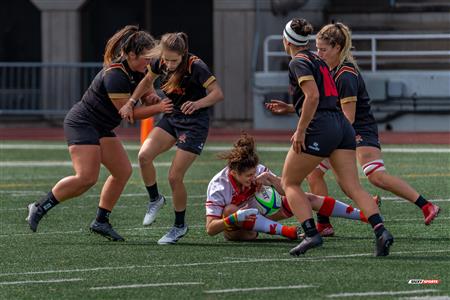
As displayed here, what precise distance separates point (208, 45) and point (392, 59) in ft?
17.3

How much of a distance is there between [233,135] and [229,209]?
1559cm

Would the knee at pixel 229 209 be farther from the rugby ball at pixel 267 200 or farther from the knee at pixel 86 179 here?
the knee at pixel 86 179

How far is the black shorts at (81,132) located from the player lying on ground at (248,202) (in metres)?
1.04

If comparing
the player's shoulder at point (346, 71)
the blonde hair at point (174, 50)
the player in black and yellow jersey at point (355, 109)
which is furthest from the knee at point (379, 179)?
the blonde hair at point (174, 50)

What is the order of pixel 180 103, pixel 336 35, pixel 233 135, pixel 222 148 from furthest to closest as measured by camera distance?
1. pixel 233 135
2. pixel 222 148
3. pixel 180 103
4. pixel 336 35

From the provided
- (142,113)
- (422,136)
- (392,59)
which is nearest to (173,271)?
(142,113)

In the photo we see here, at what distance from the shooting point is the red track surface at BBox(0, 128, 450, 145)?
24.0 metres

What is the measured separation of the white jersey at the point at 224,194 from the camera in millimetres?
10734

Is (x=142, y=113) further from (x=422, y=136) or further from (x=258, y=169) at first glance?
(x=422, y=136)

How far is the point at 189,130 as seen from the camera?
10.9 meters

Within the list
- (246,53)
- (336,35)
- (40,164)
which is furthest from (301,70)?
(246,53)

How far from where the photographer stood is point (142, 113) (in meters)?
10.6

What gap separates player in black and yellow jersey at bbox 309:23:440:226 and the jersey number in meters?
0.63

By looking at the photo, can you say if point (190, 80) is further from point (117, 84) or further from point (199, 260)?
point (199, 260)
